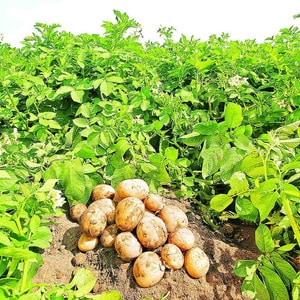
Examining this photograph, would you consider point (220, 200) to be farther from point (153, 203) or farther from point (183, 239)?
point (153, 203)

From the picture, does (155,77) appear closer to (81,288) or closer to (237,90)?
(237,90)

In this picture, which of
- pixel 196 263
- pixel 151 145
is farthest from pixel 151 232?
pixel 151 145

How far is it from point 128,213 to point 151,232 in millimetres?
148

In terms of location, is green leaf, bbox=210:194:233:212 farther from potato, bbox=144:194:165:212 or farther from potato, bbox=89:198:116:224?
potato, bbox=89:198:116:224

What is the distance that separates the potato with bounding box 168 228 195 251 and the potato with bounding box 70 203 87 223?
21.1 inches

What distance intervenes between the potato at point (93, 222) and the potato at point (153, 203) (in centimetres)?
25

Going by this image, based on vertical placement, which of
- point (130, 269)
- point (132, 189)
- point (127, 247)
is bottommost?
point (130, 269)

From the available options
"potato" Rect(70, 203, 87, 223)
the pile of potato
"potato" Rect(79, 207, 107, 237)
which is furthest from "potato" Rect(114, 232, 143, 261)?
"potato" Rect(70, 203, 87, 223)

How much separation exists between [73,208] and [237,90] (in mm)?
1721

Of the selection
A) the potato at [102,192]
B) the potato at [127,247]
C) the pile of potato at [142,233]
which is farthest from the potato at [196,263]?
the potato at [102,192]

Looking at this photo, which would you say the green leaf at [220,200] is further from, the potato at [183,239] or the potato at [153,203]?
the potato at [153,203]

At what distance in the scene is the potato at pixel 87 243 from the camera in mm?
2010

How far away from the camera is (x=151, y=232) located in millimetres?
1918

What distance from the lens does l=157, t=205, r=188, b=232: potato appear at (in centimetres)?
205
